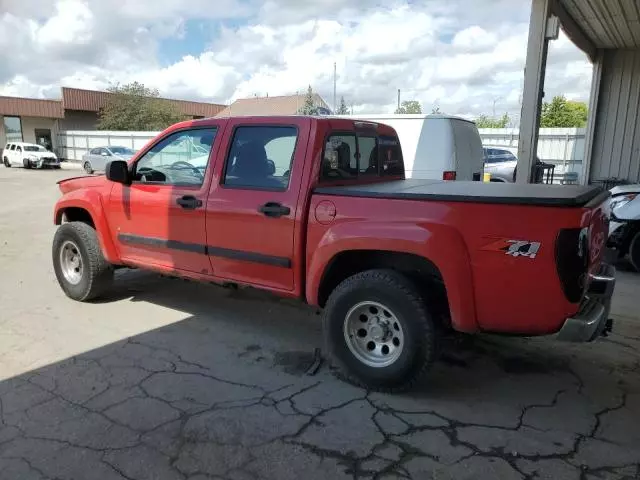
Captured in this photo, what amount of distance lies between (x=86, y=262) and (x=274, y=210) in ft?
8.20

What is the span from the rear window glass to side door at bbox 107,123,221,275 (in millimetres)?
1004

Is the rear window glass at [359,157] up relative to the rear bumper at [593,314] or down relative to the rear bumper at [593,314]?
up

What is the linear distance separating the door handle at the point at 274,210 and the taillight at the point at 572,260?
71.9 inches

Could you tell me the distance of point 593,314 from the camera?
3129 mm

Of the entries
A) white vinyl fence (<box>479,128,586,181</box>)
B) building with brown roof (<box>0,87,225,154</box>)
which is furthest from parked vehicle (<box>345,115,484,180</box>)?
building with brown roof (<box>0,87,225,154</box>)

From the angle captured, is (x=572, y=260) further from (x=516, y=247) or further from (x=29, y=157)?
(x=29, y=157)

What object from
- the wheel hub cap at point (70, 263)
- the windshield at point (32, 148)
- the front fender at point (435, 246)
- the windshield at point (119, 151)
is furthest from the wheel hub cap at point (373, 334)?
the windshield at point (32, 148)

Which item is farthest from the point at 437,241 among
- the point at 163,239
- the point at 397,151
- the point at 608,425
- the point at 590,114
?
the point at 590,114

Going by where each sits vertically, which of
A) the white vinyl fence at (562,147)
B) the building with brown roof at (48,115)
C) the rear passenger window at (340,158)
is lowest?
the rear passenger window at (340,158)

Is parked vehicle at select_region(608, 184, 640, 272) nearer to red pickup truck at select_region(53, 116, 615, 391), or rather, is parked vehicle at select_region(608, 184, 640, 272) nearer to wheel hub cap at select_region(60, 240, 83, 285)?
red pickup truck at select_region(53, 116, 615, 391)

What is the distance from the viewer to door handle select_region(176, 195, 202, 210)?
14.0 ft

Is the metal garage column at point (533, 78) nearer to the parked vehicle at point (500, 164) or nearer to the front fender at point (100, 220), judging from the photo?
the front fender at point (100, 220)

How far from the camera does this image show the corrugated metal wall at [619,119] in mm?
12062

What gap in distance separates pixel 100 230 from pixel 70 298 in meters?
0.98
